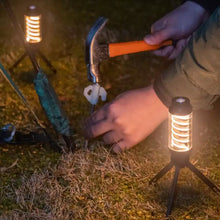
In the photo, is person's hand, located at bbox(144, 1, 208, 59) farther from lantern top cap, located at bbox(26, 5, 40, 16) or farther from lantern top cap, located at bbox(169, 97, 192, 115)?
lantern top cap, located at bbox(169, 97, 192, 115)

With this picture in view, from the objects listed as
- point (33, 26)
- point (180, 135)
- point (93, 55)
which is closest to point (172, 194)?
point (180, 135)

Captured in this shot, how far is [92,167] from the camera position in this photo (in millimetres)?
4512

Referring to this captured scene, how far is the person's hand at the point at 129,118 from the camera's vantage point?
4.37 meters

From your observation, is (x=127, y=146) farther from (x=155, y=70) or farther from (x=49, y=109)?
(x=155, y=70)

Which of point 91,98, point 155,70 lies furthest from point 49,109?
point 155,70

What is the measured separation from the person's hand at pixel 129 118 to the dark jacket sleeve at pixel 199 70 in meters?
0.27

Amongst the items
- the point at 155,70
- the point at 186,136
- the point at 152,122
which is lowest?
the point at 155,70

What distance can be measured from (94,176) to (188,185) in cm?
100

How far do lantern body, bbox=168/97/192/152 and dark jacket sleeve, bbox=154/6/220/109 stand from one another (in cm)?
38

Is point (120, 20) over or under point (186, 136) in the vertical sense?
under

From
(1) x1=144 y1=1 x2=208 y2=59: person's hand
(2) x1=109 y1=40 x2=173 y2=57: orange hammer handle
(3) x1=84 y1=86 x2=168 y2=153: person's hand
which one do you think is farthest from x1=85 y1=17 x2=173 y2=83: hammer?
(3) x1=84 y1=86 x2=168 y2=153: person's hand

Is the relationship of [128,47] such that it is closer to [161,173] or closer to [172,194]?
[161,173]

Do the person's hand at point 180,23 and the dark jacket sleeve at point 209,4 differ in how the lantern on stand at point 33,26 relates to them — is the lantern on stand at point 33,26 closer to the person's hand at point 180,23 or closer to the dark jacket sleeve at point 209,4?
the person's hand at point 180,23

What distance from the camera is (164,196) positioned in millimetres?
4141
